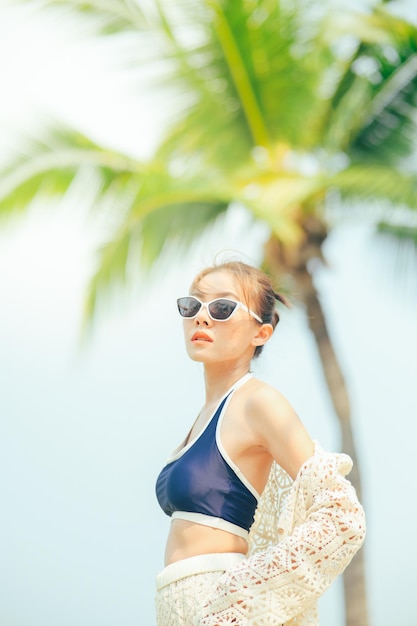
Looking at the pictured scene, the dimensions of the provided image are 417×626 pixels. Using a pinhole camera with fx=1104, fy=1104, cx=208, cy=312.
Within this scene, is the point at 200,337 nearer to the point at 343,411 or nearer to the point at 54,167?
the point at 54,167

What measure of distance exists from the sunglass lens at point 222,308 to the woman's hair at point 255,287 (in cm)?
7

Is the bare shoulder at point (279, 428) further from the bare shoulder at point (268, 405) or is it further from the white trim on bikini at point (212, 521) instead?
the white trim on bikini at point (212, 521)

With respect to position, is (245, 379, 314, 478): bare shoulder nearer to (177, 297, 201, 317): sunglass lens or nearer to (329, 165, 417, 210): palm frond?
(177, 297, 201, 317): sunglass lens

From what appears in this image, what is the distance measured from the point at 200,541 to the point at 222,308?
0.64 m

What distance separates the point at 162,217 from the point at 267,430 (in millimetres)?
6358

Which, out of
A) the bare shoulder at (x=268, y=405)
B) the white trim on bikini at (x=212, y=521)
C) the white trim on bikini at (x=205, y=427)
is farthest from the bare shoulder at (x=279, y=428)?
Answer: the white trim on bikini at (x=212, y=521)

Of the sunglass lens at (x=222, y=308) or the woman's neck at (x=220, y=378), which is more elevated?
the sunglass lens at (x=222, y=308)

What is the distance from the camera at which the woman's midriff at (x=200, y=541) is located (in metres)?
2.84

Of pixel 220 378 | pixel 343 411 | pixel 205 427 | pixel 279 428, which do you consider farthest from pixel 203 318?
pixel 343 411

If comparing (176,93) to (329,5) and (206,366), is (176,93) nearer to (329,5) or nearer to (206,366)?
(329,5)

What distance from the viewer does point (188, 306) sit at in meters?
3.13

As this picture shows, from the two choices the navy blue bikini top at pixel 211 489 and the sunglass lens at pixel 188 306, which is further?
the sunglass lens at pixel 188 306

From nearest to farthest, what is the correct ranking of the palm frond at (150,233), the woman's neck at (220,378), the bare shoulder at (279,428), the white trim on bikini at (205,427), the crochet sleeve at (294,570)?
the crochet sleeve at (294,570) → the bare shoulder at (279,428) → the white trim on bikini at (205,427) → the woman's neck at (220,378) → the palm frond at (150,233)

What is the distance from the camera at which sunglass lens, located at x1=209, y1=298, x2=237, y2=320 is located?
10.0 ft
